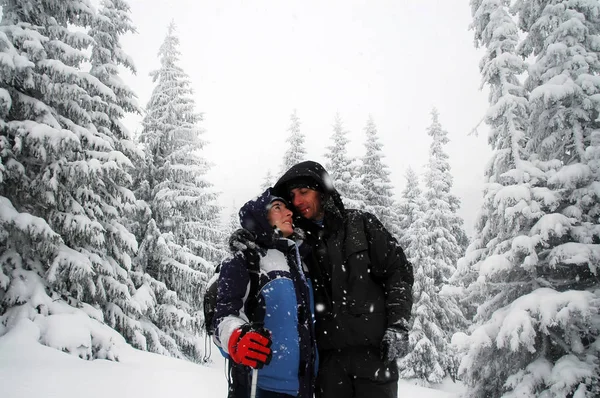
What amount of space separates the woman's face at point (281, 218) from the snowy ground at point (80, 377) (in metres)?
5.08

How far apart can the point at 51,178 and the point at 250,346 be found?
345 inches

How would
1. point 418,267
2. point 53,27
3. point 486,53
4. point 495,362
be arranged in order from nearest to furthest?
1. point 495,362
2. point 53,27
3. point 486,53
4. point 418,267

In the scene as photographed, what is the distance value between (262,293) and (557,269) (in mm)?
9100

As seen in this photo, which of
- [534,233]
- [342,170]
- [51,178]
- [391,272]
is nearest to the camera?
[391,272]

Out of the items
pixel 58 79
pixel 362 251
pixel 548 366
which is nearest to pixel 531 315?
pixel 548 366

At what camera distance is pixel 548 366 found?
8.30 m

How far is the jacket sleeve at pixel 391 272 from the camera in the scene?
126 inches

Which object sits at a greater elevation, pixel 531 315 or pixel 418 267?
pixel 418 267

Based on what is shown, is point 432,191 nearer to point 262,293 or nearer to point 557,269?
point 557,269

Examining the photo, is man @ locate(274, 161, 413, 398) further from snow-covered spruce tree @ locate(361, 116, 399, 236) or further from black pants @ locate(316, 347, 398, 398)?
snow-covered spruce tree @ locate(361, 116, 399, 236)

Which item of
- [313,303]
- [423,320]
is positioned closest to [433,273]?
[423,320]

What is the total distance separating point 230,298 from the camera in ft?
9.28

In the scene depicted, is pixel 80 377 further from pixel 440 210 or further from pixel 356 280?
pixel 440 210

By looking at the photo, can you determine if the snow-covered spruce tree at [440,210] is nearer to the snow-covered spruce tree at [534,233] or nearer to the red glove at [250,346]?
the snow-covered spruce tree at [534,233]
